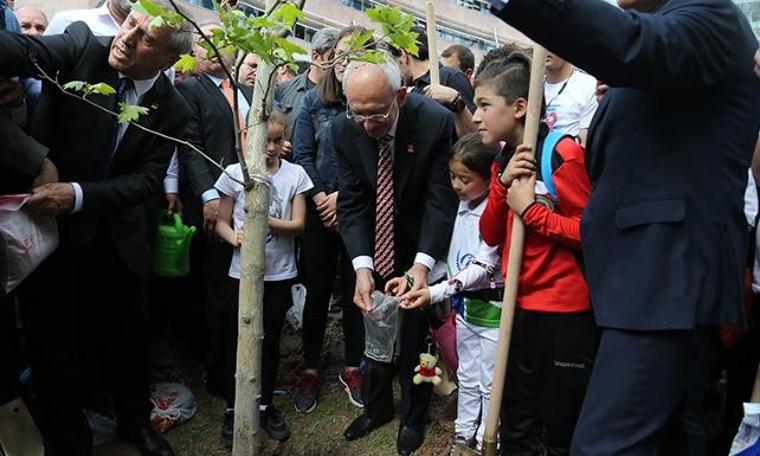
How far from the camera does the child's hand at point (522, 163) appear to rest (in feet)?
7.99

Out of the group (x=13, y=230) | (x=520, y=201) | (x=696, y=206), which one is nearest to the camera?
(x=696, y=206)

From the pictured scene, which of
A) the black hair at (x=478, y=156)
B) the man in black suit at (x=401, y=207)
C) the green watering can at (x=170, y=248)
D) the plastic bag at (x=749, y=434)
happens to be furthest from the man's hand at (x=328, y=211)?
the plastic bag at (x=749, y=434)

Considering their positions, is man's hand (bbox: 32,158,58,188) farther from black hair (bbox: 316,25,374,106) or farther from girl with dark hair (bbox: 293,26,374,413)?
black hair (bbox: 316,25,374,106)

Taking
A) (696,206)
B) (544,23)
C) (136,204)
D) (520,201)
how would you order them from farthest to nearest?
(136,204) → (520,201) → (696,206) → (544,23)

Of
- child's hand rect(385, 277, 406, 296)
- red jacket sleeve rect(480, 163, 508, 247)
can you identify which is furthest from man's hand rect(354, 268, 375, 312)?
red jacket sleeve rect(480, 163, 508, 247)

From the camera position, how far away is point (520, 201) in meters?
2.47

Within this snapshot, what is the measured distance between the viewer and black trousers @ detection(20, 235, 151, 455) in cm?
299

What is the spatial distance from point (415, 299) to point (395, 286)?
0.17m

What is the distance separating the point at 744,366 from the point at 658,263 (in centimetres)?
166

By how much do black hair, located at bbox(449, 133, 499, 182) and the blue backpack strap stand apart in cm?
58

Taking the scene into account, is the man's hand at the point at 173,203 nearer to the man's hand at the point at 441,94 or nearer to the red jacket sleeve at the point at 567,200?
the man's hand at the point at 441,94

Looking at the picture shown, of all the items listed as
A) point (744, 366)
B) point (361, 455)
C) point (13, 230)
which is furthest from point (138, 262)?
point (744, 366)

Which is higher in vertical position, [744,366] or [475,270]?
[475,270]

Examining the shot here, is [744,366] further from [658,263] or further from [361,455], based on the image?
[361,455]
